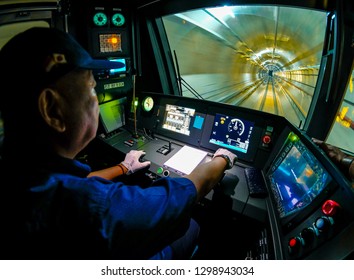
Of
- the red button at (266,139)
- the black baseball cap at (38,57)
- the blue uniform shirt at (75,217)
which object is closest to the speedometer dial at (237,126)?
the red button at (266,139)

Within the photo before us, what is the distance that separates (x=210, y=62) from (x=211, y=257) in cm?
364

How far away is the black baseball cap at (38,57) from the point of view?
25.9 inches

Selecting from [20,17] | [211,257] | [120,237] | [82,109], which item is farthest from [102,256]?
[20,17]

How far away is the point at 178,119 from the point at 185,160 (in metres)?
0.57

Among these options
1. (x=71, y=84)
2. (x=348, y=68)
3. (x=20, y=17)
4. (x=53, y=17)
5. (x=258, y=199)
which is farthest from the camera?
(x=53, y=17)

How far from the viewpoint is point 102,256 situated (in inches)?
25.8

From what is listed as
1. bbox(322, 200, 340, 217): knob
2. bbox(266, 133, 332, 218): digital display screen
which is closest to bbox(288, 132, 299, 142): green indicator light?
bbox(266, 133, 332, 218): digital display screen

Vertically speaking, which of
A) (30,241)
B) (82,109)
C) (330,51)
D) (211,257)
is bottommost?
(211,257)

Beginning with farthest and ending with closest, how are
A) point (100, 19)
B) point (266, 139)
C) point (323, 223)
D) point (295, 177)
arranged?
point (100, 19), point (266, 139), point (295, 177), point (323, 223)

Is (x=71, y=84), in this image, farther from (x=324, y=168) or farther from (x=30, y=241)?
(x=324, y=168)

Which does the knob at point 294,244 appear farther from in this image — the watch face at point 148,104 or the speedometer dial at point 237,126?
the watch face at point 148,104

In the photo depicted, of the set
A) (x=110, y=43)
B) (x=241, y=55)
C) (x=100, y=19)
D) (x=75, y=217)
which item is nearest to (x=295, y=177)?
(x=75, y=217)

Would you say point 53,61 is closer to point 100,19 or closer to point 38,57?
point 38,57

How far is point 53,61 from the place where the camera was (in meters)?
0.70
